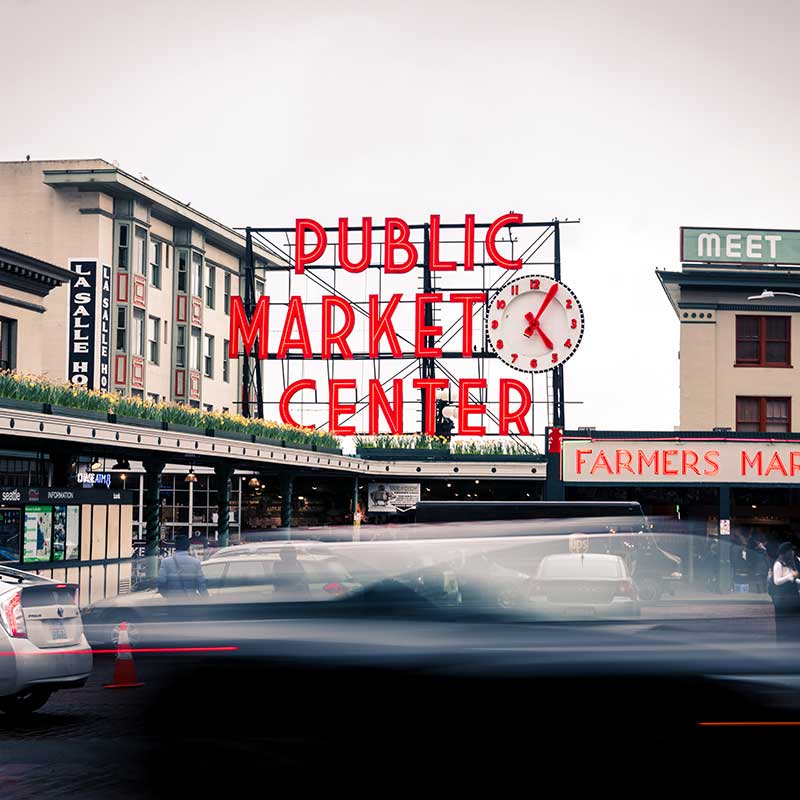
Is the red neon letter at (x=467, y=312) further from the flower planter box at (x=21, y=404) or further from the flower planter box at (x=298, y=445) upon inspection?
the flower planter box at (x=21, y=404)

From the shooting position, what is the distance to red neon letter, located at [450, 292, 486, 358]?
2267 inches

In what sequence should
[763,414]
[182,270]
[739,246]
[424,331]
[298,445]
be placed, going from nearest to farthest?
[298,445], [763,414], [739,246], [424,331], [182,270]

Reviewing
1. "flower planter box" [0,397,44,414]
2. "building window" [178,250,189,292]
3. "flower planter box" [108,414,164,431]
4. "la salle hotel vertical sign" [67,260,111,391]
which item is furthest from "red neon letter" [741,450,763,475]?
"building window" [178,250,189,292]

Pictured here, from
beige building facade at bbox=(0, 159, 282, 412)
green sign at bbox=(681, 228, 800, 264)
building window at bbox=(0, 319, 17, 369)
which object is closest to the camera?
building window at bbox=(0, 319, 17, 369)

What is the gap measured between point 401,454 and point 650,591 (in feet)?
134

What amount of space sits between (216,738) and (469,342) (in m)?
46.0

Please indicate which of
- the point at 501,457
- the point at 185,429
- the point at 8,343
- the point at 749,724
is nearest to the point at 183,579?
the point at 749,724

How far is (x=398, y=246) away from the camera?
2345 inches

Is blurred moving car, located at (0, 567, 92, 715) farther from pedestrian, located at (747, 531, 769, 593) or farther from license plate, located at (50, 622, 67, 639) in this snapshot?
pedestrian, located at (747, 531, 769, 593)

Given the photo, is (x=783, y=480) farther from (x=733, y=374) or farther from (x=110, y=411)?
(x=110, y=411)

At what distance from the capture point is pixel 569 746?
39.0ft

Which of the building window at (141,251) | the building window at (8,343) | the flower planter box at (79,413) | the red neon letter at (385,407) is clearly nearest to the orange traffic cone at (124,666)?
the flower planter box at (79,413)

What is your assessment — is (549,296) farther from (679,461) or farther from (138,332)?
(138,332)

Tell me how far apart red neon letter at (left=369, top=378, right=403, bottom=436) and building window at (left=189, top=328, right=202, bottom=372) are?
437 inches
